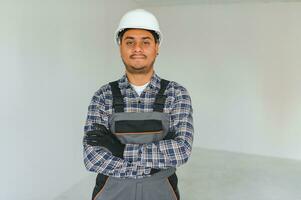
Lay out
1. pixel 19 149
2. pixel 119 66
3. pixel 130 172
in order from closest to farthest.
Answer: pixel 130 172 → pixel 19 149 → pixel 119 66

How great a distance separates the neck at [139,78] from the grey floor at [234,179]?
81.9 inches

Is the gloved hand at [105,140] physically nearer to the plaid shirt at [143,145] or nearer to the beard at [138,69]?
the plaid shirt at [143,145]

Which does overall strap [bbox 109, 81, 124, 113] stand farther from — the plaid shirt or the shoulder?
the shoulder

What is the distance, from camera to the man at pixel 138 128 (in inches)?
54.1

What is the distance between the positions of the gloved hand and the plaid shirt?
0.02 m

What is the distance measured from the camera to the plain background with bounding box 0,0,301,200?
2604 mm

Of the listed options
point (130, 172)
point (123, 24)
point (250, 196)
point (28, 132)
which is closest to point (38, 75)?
point (28, 132)

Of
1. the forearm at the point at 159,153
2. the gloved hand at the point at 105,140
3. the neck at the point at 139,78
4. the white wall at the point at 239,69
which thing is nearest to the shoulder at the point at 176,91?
the neck at the point at 139,78

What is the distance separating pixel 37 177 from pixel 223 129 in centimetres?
319

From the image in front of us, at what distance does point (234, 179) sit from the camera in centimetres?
379

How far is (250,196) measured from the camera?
3.31 m

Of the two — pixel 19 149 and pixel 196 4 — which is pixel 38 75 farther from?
pixel 196 4

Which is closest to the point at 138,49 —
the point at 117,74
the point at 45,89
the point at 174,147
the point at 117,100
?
the point at 117,100

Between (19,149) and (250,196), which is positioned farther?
(250,196)
